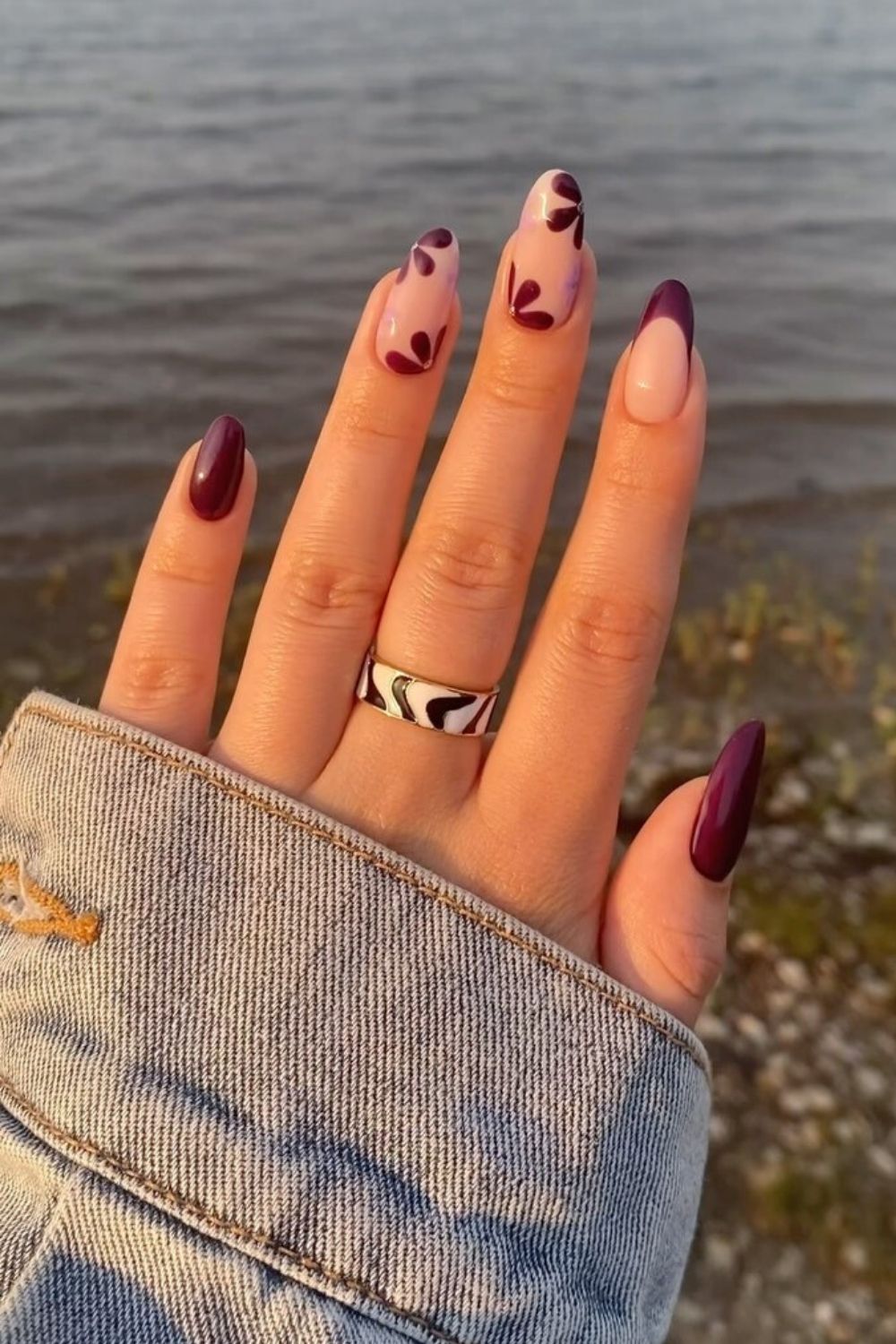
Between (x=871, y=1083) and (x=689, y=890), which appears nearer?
(x=689, y=890)

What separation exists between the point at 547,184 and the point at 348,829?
123 cm

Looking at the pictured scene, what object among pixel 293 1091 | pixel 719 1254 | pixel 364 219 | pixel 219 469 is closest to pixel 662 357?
pixel 219 469

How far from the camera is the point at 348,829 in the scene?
76.3 inches

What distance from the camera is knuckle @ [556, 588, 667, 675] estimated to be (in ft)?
7.19

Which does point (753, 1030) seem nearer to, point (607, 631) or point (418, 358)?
point (607, 631)

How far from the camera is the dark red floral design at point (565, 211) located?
6.61 feet

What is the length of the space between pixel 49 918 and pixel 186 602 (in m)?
0.72

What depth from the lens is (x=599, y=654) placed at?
7.18 ft

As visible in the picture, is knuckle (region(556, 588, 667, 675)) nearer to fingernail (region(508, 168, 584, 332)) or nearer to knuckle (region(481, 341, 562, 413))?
knuckle (region(481, 341, 562, 413))

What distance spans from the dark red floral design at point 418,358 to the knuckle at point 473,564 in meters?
0.32

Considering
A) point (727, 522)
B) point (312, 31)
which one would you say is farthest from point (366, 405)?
point (312, 31)

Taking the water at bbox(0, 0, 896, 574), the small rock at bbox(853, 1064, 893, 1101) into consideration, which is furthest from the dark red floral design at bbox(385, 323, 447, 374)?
the water at bbox(0, 0, 896, 574)

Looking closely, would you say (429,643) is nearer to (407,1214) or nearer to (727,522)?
(407,1214)

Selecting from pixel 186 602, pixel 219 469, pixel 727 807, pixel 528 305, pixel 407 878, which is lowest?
pixel 407 878
